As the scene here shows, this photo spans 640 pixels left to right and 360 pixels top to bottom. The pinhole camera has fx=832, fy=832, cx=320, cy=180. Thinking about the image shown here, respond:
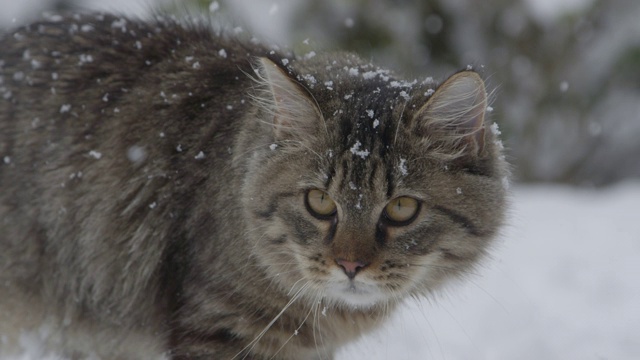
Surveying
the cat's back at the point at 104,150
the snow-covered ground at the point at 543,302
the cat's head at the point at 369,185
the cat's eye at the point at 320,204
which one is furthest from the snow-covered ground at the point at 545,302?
the cat's back at the point at 104,150

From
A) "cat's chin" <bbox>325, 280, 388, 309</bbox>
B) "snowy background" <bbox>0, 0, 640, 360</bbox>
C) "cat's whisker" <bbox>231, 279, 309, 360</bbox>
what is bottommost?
"cat's whisker" <bbox>231, 279, 309, 360</bbox>

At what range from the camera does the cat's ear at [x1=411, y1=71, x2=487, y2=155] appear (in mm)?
2770

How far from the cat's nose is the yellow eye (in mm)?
192

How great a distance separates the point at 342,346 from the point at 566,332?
1.58 metres

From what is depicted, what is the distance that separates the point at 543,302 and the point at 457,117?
2325 millimetres

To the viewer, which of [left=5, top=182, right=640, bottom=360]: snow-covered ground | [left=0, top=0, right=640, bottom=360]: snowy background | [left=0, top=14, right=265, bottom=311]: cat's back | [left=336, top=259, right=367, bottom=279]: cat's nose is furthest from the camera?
[left=0, top=0, right=640, bottom=360]: snowy background

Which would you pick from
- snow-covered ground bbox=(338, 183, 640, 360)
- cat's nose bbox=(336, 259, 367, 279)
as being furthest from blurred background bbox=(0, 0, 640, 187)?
cat's nose bbox=(336, 259, 367, 279)

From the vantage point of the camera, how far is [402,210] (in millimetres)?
2754

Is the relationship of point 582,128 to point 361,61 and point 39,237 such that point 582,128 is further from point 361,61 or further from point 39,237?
point 39,237

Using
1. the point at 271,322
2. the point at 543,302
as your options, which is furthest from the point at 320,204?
the point at 543,302

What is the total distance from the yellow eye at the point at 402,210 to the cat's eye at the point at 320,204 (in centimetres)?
18

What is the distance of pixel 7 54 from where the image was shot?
137 inches

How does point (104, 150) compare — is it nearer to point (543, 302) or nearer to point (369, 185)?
point (369, 185)

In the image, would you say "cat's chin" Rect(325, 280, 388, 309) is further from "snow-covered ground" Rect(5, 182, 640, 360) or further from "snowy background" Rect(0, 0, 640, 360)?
"snowy background" Rect(0, 0, 640, 360)
